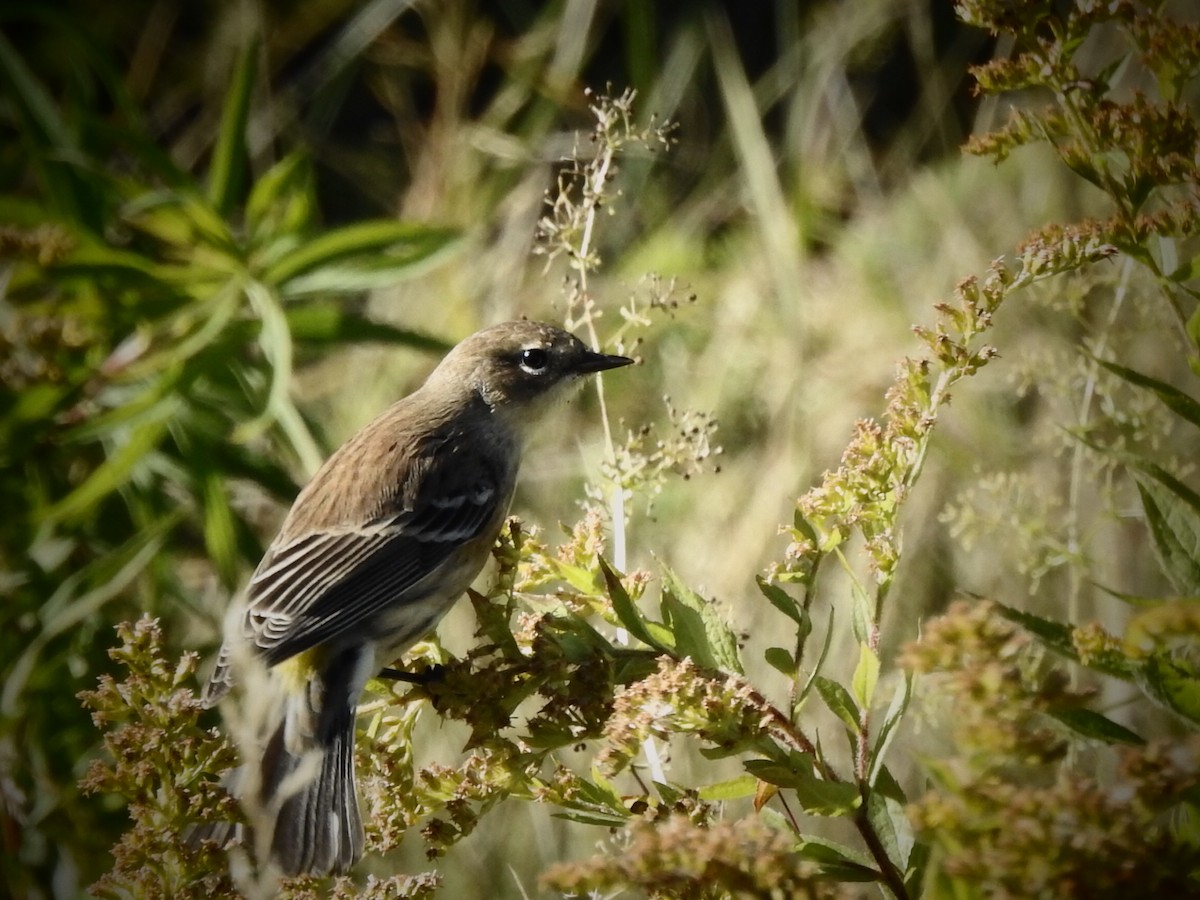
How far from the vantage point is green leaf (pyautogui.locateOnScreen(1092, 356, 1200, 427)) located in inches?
43.7

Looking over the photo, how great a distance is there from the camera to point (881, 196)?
4.00 metres

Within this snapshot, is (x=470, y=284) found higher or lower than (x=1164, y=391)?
lower

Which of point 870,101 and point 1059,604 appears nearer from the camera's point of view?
point 1059,604

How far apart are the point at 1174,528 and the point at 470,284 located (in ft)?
9.83

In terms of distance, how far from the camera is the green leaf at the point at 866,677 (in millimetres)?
1128

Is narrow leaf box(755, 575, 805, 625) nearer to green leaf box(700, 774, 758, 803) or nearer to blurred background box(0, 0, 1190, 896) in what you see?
green leaf box(700, 774, 758, 803)

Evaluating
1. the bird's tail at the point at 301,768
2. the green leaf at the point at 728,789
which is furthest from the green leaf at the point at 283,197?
the green leaf at the point at 728,789

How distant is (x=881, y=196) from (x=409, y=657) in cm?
269

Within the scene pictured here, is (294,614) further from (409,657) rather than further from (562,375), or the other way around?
(562,375)

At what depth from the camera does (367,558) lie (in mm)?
2223

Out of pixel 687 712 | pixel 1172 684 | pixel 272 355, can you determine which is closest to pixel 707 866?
pixel 687 712

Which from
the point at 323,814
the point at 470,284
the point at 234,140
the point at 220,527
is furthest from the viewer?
the point at 470,284

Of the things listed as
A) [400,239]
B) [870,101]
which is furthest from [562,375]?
[870,101]

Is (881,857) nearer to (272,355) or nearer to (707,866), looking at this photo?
(707,866)
